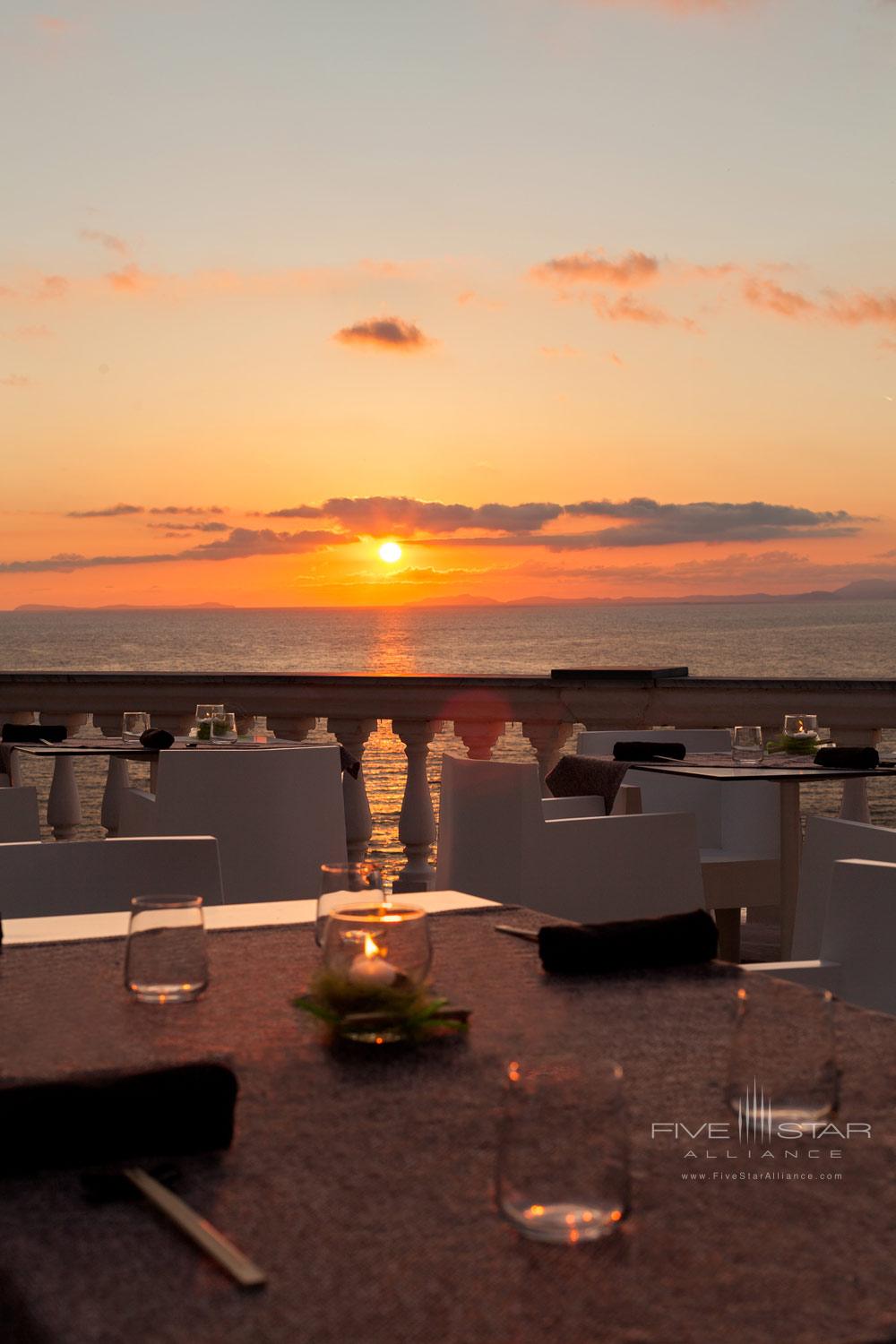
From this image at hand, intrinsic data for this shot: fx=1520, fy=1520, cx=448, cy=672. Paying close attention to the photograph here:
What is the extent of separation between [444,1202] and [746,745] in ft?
12.3

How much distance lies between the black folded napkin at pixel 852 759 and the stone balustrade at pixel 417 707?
4.67 feet

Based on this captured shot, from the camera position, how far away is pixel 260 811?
14.4 ft

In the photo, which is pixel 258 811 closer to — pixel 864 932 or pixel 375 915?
pixel 864 932

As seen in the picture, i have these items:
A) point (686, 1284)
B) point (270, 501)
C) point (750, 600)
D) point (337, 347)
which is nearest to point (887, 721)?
point (686, 1284)

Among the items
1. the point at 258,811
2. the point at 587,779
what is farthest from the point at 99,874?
the point at 587,779

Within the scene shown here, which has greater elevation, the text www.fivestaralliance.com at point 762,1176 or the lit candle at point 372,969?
the lit candle at point 372,969

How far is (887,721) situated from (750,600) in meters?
151

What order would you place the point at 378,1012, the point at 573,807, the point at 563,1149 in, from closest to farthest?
the point at 563,1149
the point at 378,1012
the point at 573,807

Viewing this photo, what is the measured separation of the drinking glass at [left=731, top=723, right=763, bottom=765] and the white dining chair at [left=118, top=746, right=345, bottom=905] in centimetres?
120


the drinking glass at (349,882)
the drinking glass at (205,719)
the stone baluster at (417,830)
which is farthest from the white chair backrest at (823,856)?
the stone baluster at (417,830)

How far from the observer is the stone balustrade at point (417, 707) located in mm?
5922

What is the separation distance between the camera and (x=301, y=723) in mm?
6430

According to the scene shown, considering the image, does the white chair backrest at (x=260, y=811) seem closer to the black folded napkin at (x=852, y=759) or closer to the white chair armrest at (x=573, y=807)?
the white chair armrest at (x=573, y=807)

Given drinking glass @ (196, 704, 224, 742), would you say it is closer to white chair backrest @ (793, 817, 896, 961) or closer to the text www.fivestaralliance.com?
white chair backrest @ (793, 817, 896, 961)
